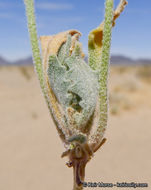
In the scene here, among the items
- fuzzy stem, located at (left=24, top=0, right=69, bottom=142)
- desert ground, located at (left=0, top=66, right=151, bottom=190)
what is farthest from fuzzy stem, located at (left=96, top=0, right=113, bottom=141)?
desert ground, located at (left=0, top=66, right=151, bottom=190)

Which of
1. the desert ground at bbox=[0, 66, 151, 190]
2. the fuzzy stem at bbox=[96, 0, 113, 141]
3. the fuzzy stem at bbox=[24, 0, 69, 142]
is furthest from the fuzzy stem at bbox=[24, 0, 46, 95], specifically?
the desert ground at bbox=[0, 66, 151, 190]

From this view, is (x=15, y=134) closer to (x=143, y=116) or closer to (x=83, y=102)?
(x=143, y=116)

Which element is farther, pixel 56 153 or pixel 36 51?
pixel 56 153

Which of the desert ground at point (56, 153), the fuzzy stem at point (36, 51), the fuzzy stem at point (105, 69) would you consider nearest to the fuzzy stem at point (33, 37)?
the fuzzy stem at point (36, 51)

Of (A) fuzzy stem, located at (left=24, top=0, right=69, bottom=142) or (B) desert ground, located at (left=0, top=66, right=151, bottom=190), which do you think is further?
(B) desert ground, located at (left=0, top=66, right=151, bottom=190)

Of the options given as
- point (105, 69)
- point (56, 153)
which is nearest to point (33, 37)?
point (105, 69)

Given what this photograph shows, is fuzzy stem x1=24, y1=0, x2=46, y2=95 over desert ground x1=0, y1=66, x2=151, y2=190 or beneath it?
over

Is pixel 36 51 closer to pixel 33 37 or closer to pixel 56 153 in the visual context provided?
pixel 33 37

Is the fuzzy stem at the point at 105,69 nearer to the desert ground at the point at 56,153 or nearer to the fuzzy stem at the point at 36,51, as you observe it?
the fuzzy stem at the point at 36,51

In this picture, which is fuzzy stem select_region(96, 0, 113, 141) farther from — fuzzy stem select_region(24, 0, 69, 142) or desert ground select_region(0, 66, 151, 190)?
desert ground select_region(0, 66, 151, 190)
